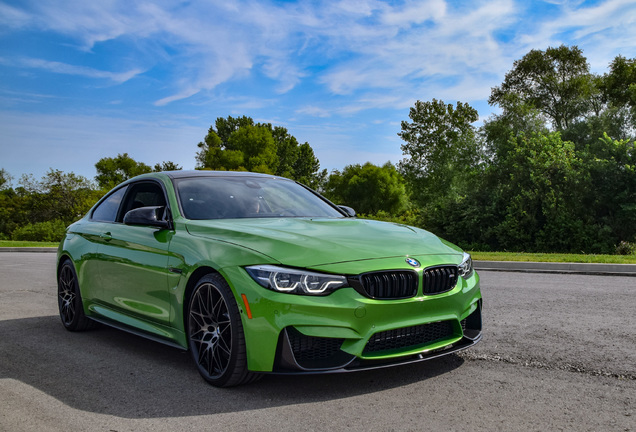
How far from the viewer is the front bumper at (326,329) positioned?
144 inches

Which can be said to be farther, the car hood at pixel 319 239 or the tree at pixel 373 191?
the tree at pixel 373 191

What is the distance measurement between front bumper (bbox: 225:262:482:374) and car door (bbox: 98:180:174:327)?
1006mm

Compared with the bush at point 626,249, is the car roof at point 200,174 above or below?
above

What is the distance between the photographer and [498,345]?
16.9 ft

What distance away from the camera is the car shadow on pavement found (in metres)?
3.80

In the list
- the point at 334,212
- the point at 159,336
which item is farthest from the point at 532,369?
the point at 159,336

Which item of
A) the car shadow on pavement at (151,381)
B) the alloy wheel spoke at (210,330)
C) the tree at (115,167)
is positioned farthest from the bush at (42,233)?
the tree at (115,167)

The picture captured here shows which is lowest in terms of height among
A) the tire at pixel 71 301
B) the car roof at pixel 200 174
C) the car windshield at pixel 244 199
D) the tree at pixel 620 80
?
the tire at pixel 71 301

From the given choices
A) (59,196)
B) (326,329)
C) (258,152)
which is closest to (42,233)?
(59,196)

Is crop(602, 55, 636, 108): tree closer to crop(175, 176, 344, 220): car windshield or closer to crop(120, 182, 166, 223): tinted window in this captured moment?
crop(175, 176, 344, 220): car windshield

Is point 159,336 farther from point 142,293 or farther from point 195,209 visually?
point 195,209

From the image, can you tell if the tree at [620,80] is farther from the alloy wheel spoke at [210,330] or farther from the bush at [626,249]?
the alloy wheel spoke at [210,330]

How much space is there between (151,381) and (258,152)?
8573 centimetres

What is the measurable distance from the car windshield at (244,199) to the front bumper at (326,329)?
120cm
